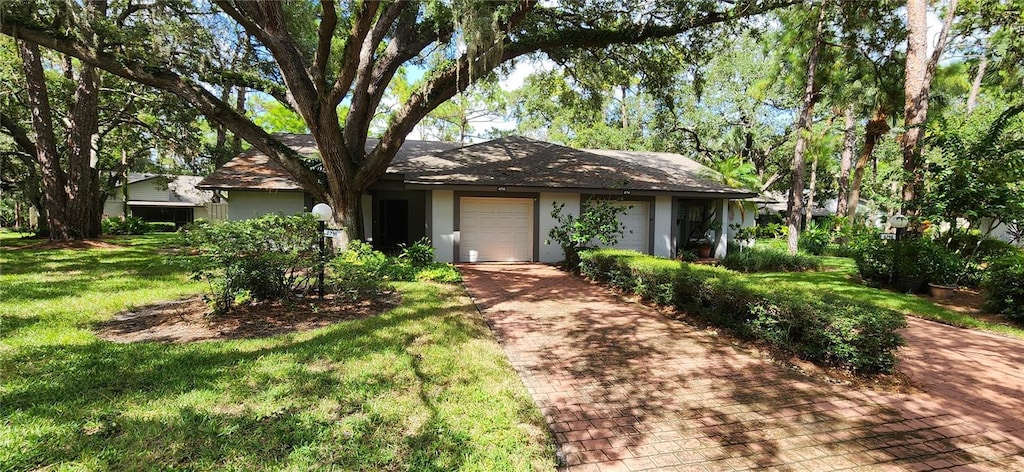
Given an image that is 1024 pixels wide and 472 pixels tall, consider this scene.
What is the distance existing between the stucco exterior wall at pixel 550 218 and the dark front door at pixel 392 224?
13.9ft

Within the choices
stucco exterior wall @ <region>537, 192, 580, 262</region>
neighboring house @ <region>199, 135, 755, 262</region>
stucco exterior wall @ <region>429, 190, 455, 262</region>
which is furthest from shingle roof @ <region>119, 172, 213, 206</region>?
stucco exterior wall @ <region>537, 192, 580, 262</region>

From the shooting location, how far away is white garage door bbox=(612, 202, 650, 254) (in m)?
12.8

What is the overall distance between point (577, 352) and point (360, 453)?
2.64m

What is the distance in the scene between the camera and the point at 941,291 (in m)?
8.07

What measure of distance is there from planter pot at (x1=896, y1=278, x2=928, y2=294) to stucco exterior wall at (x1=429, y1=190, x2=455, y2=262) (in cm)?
1029

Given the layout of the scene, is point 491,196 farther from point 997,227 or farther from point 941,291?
point 997,227

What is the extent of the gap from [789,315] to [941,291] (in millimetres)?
6448

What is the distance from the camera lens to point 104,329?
4.84 meters

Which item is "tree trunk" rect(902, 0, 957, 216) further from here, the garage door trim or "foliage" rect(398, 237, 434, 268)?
"foliage" rect(398, 237, 434, 268)

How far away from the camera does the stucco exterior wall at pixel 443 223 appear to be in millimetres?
11227

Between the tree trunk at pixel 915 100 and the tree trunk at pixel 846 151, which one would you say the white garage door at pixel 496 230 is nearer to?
the tree trunk at pixel 915 100

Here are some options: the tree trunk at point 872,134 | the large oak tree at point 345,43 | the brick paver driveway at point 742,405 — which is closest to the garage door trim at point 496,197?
the large oak tree at point 345,43

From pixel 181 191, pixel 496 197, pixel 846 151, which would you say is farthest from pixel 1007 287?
pixel 181 191

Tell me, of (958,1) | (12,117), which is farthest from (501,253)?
(12,117)
